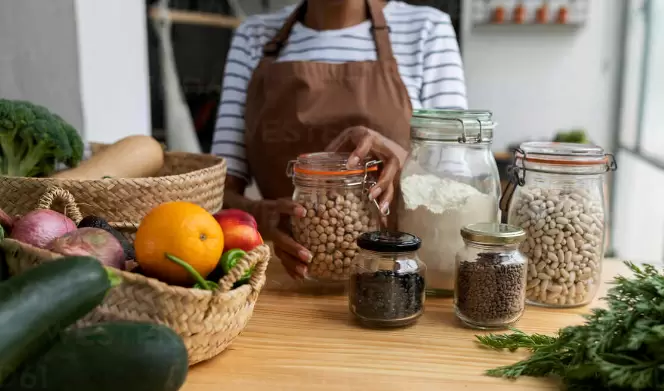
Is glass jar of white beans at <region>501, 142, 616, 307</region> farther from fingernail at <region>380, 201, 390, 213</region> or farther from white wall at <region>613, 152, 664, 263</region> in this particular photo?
white wall at <region>613, 152, 664, 263</region>

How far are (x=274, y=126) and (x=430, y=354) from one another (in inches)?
28.0

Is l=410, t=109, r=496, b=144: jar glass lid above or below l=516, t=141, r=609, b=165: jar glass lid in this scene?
above

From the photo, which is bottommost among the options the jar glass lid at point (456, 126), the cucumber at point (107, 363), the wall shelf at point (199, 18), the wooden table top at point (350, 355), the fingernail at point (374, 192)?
the wooden table top at point (350, 355)

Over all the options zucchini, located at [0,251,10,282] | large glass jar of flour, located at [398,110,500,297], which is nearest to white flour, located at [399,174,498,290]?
large glass jar of flour, located at [398,110,500,297]

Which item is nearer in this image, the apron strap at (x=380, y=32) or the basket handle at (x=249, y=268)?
the basket handle at (x=249, y=268)

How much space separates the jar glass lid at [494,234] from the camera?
2.34 ft

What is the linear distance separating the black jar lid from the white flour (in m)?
0.11

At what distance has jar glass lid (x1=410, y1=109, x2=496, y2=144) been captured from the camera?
824 millimetres

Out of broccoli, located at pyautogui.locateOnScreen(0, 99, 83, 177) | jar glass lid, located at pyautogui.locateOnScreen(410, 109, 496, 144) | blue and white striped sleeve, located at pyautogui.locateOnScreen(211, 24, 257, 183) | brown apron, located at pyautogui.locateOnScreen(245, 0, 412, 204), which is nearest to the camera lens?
jar glass lid, located at pyautogui.locateOnScreen(410, 109, 496, 144)

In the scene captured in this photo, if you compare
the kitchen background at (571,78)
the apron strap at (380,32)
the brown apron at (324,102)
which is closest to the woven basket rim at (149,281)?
the brown apron at (324,102)

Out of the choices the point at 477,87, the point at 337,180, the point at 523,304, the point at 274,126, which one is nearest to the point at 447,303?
the point at 523,304

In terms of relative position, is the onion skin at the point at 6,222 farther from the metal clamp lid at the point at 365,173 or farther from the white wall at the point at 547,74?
the white wall at the point at 547,74

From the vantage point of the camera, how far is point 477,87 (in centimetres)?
316

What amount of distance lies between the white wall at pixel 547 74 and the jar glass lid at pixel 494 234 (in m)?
2.55
